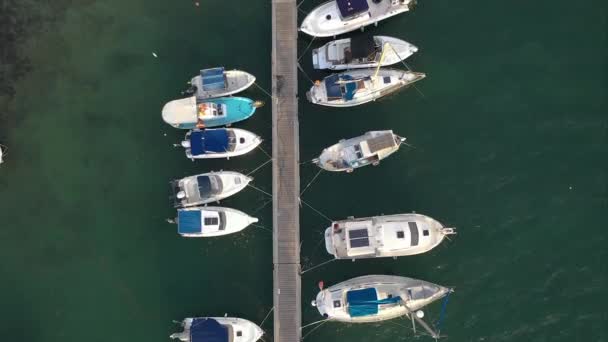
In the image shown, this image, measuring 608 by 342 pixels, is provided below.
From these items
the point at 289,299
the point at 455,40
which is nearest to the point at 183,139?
the point at 289,299

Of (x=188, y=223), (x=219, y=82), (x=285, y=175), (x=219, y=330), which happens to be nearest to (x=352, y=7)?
(x=219, y=82)

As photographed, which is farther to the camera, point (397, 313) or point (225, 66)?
point (225, 66)

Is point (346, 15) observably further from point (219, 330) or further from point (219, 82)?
point (219, 330)

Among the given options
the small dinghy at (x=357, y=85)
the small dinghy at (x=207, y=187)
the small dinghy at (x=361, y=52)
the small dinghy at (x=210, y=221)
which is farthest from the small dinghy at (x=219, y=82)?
the small dinghy at (x=210, y=221)

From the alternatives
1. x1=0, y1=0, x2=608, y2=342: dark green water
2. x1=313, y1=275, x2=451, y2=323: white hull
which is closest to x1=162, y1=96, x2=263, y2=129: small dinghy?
x1=0, y1=0, x2=608, y2=342: dark green water

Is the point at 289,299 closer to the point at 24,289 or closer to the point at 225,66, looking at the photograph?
the point at 225,66

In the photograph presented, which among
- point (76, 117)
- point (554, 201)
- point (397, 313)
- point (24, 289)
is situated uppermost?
point (76, 117)

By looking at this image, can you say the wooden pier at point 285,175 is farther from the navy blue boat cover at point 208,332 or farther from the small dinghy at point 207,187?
the navy blue boat cover at point 208,332

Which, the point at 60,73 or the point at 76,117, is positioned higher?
the point at 60,73
